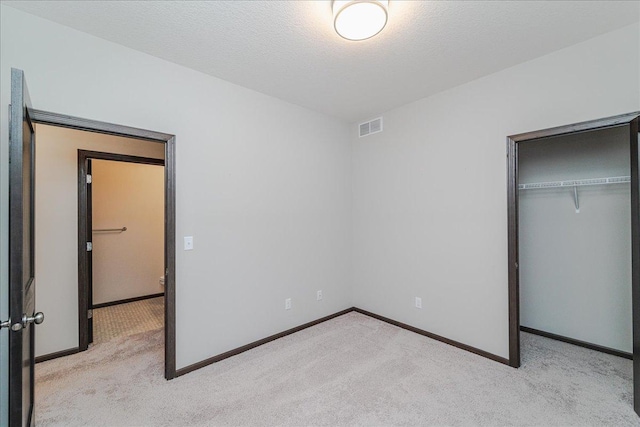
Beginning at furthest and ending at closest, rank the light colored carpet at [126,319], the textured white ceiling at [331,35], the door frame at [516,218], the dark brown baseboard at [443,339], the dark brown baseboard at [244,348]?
1. the light colored carpet at [126,319]
2. the dark brown baseboard at [443,339]
3. the dark brown baseboard at [244,348]
4. the door frame at [516,218]
5. the textured white ceiling at [331,35]

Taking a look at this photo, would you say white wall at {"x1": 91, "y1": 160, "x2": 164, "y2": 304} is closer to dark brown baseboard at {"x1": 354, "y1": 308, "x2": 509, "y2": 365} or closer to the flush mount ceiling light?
dark brown baseboard at {"x1": 354, "y1": 308, "x2": 509, "y2": 365}

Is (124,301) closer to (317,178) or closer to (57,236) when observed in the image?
(57,236)

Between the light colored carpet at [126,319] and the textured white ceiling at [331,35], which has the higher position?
the textured white ceiling at [331,35]

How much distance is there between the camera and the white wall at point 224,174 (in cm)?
195

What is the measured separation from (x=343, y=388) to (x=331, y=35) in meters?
2.69

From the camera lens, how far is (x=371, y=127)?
12.2 ft

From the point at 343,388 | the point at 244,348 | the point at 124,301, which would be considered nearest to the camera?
the point at 343,388

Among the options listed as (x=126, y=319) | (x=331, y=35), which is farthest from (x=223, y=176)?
(x=126, y=319)

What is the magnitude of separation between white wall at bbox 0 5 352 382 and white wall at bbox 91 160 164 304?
Result: 2.54 meters

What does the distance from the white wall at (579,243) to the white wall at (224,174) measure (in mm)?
2217

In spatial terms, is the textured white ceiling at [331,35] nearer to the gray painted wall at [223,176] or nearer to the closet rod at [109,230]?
the gray painted wall at [223,176]

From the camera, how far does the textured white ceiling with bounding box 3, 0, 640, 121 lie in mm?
1780

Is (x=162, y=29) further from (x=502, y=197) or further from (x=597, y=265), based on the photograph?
(x=597, y=265)

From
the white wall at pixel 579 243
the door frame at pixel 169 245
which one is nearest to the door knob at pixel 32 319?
the door frame at pixel 169 245
